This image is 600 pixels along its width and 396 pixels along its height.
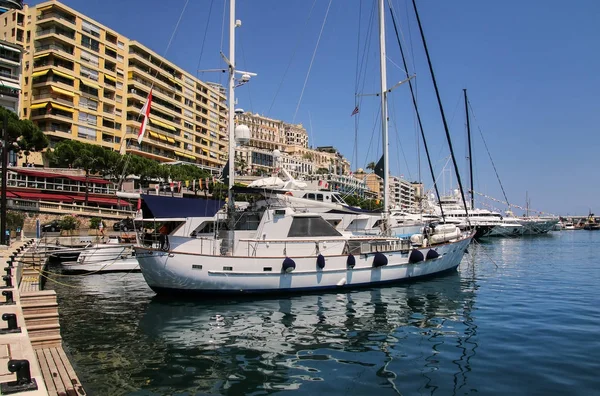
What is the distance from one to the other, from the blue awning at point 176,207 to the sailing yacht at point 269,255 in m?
0.31

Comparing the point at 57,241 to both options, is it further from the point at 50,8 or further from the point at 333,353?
the point at 50,8

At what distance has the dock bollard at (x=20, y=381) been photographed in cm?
416

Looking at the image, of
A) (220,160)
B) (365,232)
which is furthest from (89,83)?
(365,232)

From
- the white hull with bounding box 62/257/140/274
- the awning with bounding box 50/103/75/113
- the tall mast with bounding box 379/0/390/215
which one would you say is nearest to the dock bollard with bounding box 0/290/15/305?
the white hull with bounding box 62/257/140/274

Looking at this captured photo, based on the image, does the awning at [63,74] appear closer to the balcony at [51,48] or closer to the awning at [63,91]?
the awning at [63,91]

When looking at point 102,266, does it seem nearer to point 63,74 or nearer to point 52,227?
point 52,227

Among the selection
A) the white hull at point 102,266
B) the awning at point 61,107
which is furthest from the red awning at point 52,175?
the white hull at point 102,266

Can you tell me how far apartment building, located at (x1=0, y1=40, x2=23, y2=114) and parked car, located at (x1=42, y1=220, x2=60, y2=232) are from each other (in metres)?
22.8

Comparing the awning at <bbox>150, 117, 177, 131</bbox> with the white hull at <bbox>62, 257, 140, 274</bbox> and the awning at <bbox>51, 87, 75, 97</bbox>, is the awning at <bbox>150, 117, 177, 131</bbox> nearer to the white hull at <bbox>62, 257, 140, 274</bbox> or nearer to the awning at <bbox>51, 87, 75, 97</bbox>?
the awning at <bbox>51, 87, 75, 97</bbox>

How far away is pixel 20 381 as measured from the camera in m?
4.32

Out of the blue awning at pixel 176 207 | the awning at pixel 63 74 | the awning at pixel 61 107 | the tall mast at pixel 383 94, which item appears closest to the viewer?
the blue awning at pixel 176 207

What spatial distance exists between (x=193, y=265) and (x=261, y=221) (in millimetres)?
3530

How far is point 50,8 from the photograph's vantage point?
60.9m

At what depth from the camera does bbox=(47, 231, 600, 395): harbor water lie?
821cm
